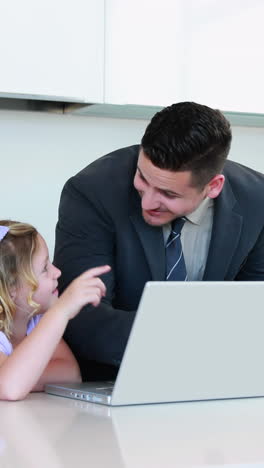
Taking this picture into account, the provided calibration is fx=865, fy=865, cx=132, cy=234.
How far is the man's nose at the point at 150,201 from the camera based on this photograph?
184 cm

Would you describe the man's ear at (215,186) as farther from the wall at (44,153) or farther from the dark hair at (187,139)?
the wall at (44,153)

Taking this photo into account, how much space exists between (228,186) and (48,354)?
2.45 ft

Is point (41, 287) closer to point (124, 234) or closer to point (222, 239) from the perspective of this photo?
point (124, 234)

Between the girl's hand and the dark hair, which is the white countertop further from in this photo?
the dark hair

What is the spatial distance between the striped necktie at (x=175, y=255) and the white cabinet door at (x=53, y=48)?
699mm

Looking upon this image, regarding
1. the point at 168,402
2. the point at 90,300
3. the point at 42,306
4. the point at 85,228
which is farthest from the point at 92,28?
the point at 168,402

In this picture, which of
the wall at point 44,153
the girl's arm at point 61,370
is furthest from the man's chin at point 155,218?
the wall at point 44,153

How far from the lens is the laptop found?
1271 millimetres

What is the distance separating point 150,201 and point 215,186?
0.21 meters

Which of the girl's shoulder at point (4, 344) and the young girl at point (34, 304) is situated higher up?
the young girl at point (34, 304)

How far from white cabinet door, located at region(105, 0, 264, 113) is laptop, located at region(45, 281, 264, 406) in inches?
52.6

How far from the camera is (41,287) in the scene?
1.85m

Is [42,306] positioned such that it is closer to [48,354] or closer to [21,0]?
[48,354]

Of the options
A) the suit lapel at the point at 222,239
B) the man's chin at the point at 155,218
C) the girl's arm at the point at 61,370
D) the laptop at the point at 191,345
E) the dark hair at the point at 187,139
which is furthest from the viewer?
the suit lapel at the point at 222,239
